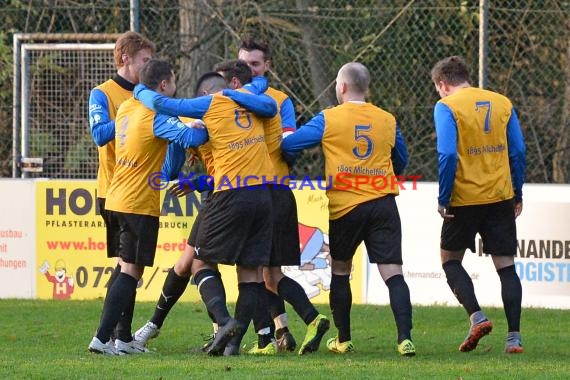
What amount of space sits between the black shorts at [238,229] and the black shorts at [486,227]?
145 cm

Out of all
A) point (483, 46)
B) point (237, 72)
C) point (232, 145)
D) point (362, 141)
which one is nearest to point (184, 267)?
point (232, 145)

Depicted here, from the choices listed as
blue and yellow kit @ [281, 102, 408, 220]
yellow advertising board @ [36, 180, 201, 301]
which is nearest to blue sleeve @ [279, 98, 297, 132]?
blue and yellow kit @ [281, 102, 408, 220]

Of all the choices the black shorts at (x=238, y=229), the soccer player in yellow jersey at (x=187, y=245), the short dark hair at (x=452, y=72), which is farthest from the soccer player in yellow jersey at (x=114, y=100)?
the short dark hair at (x=452, y=72)

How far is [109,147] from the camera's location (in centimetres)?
855

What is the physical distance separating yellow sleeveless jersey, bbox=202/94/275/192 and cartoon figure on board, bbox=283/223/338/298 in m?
3.61

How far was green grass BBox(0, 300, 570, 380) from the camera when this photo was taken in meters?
7.06

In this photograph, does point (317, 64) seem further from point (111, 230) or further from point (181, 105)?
point (181, 105)

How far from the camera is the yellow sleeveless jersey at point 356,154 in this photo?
316 inches

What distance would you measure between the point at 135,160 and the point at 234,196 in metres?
0.79

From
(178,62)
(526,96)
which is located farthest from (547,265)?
(178,62)

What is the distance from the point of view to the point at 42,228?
11.9 meters

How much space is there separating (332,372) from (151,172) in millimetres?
1956

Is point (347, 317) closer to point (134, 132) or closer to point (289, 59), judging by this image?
point (134, 132)

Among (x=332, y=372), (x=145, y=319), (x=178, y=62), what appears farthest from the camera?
(x=178, y=62)
